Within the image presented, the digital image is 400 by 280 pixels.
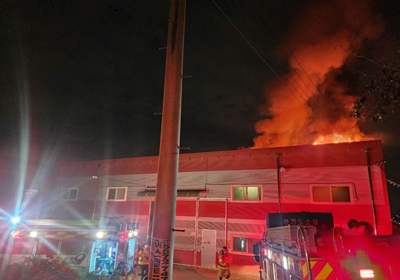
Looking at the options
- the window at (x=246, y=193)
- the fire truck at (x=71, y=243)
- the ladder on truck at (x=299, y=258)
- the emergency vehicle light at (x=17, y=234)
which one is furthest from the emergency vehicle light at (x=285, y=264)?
the window at (x=246, y=193)

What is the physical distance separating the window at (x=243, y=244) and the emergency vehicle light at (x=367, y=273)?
1013 cm

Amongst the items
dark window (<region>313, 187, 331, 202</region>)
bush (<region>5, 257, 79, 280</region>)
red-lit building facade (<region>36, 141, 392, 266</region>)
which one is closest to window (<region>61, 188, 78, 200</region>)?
red-lit building facade (<region>36, 141, 392, 266</region>)

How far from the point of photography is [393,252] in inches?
153

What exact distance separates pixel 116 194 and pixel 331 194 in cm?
1376

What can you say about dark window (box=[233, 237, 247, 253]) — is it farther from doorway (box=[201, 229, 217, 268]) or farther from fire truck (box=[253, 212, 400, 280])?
fire truck (box=[253, 212, 400, 280])

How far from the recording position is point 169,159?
4.63 meters

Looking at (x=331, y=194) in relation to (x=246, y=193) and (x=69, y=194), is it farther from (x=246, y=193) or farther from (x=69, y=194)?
(x=69, y=194)

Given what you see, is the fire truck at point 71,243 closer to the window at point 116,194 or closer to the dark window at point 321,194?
the window at point 116,194

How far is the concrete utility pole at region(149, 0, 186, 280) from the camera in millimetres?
4273

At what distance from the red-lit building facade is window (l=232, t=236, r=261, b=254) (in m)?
0.05

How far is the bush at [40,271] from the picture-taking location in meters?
6.15

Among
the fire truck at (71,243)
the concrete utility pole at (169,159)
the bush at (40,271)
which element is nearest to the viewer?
the concrete utility pole at (169,159)

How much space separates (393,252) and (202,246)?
11.7m

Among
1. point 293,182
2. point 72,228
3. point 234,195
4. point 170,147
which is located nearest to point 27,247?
point 72,228
